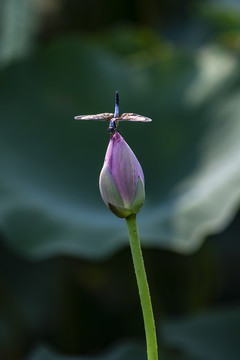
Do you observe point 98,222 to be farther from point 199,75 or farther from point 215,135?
point 199,75

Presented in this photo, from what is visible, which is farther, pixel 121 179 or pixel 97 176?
pixel 97 176

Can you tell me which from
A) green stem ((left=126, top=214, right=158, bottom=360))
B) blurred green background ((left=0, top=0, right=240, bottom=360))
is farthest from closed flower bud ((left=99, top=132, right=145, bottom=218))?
blurred green background ((left=0, top=0, right=240, bottom=360))

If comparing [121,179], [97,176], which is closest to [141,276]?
[121,179]

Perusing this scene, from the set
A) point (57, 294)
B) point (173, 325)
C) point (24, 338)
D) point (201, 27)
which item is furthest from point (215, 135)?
point (201, 27)

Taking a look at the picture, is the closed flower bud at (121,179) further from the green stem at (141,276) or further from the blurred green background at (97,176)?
the blurred green background at (97,176)

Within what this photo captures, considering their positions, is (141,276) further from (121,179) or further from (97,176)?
(97,176)
